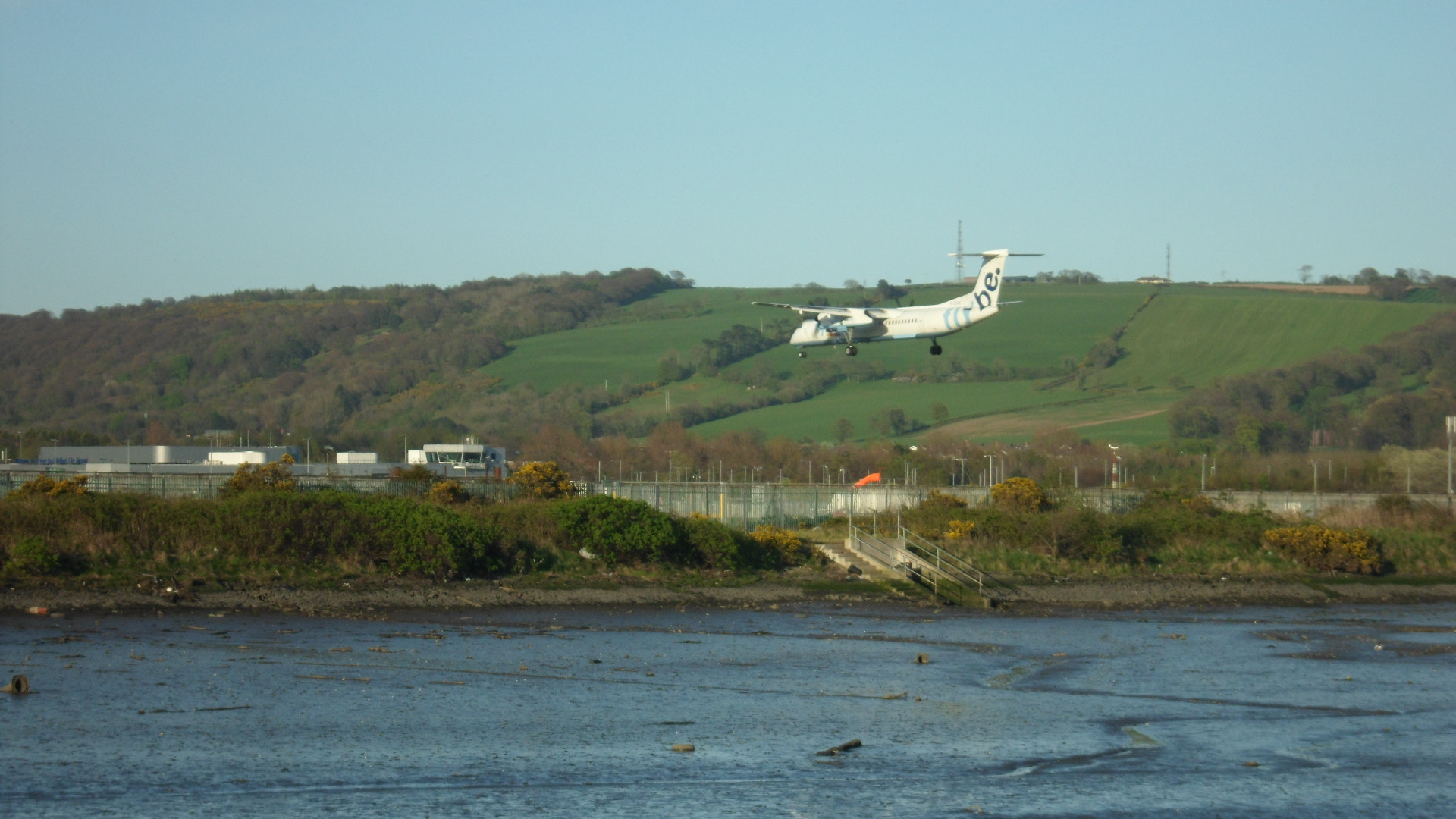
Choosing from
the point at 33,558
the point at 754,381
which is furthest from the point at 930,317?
the point at 754,381

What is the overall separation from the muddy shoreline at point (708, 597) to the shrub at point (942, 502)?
6.42m

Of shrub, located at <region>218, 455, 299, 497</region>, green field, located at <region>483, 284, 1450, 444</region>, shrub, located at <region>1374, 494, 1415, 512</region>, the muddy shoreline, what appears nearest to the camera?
the muddy shoreline

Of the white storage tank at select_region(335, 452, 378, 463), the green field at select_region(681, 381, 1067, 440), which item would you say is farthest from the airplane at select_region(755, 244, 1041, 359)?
the green field at select_region(681, 381, 1067, 440)

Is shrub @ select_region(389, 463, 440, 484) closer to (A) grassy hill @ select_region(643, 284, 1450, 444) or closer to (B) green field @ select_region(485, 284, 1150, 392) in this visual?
(A) grassy hill @ select_region(643, 284, 1450, 444)

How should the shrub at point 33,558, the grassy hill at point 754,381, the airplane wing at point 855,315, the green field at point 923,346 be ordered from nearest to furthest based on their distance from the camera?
the shrub at point 33,558 < the airplane wing at point 855,315 < the grassy hill at point 754,381 < the green field at point 923,346

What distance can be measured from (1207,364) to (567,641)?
446ft

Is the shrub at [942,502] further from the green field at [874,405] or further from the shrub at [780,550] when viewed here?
the green field at [874,405]

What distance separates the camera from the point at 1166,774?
20.7 metres

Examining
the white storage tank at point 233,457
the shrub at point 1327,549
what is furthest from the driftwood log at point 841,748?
the white storage tank at point 233,457

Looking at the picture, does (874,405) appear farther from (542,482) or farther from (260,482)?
(260,482)

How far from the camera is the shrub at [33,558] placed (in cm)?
3634

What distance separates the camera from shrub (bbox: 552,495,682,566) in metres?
Result: 44.3

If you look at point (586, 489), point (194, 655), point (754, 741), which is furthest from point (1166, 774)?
point (586, 489)

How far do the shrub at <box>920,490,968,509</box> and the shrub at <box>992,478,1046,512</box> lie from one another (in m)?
1.58
